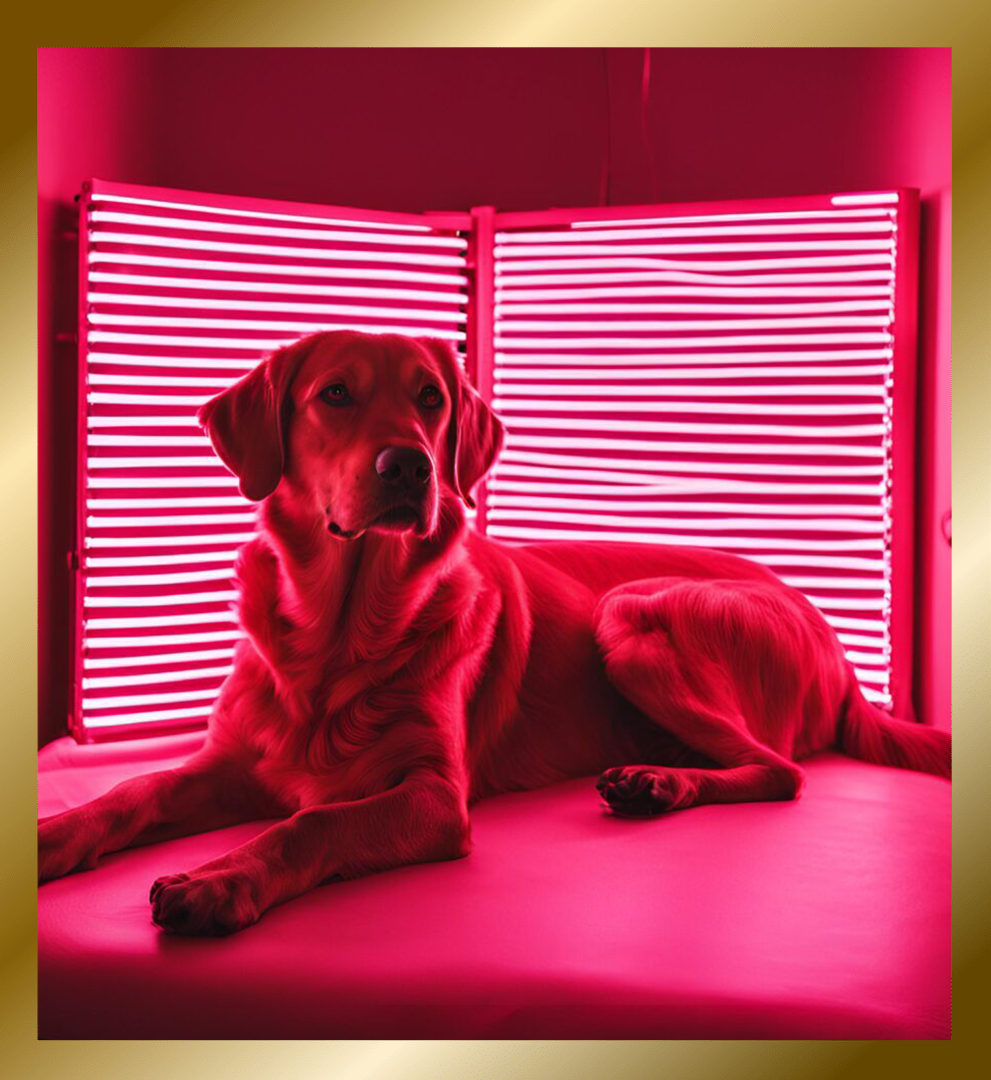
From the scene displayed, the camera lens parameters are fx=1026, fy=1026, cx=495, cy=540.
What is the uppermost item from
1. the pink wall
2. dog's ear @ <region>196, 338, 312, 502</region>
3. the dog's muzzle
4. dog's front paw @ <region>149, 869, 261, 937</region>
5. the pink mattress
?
the pink wall

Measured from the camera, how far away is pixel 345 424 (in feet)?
6.99

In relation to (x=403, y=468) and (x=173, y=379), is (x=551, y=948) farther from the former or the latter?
(x=173, y=379)

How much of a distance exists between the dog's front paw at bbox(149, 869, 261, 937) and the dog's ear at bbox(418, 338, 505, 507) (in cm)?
101

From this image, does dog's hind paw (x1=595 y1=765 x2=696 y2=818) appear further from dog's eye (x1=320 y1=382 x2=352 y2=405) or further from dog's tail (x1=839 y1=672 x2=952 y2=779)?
dog's eye (x1=320 y1=382 x2=352 y2=405)

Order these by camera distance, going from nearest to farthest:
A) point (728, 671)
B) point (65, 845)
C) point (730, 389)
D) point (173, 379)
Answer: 1. point (65, 845)
2. point (728, 671)
3. point (173, 379)
4. point (730, 389)

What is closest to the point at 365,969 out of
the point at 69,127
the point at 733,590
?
the point at 733,590

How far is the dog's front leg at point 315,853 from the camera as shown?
1.66m

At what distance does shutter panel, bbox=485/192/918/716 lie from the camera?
2979 mm

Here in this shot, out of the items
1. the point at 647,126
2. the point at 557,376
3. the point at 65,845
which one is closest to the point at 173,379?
the point at 557,376

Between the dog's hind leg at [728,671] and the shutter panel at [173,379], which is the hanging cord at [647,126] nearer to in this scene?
the shutter panel at [173,379]

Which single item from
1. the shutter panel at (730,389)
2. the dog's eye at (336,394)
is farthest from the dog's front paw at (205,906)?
the shutter panel at (730,389)

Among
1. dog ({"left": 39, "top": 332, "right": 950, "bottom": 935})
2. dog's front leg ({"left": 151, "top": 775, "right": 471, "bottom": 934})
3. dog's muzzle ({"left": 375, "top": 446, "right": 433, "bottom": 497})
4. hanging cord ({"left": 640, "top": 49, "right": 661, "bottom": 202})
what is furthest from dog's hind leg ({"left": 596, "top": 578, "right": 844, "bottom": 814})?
hanging cord ({"left": 640, "top": 49, "right": 661, "bottom": 202})

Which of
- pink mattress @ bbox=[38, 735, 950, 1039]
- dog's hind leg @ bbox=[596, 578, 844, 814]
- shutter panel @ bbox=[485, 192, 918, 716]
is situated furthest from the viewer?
shutter panel @ bbox=[485, 192, 918, 716]

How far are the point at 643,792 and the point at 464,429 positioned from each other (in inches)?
35.9
